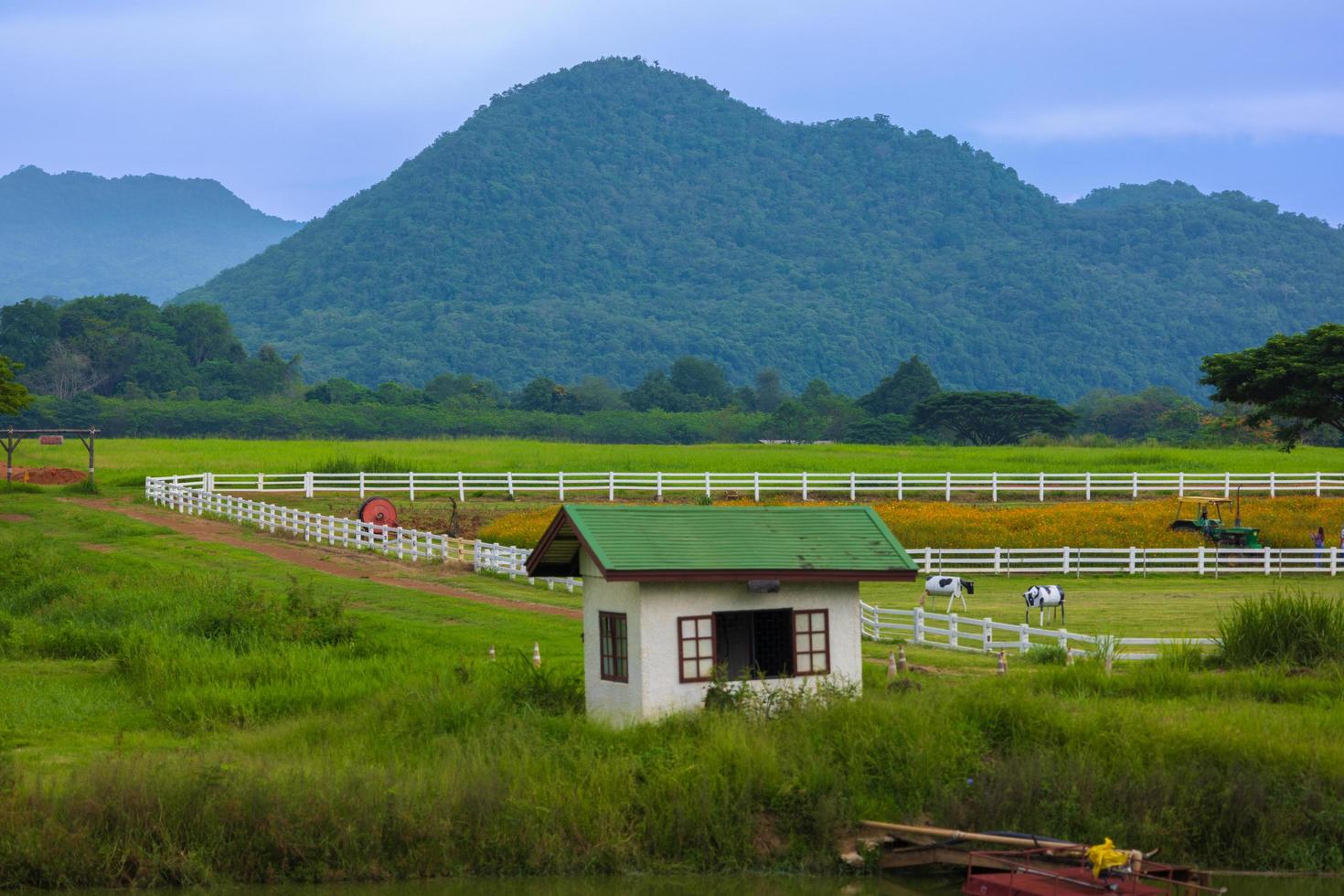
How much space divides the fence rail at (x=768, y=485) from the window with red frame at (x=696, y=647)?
35133 millimetres

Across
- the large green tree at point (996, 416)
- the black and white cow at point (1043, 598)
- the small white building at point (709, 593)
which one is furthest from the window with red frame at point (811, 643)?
the large green tree at point (996, 416)

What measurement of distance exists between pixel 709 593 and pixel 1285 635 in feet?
33.9

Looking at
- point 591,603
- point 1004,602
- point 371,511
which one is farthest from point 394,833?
point 371,511

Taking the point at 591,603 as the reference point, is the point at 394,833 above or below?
below

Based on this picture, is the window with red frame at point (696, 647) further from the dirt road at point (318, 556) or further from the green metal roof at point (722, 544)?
the dirt road at point (318, 556)

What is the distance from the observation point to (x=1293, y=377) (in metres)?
50.7

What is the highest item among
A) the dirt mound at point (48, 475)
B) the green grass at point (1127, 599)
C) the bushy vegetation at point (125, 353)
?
the bushy vegetation at point (125, 353)

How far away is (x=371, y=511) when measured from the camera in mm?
50156


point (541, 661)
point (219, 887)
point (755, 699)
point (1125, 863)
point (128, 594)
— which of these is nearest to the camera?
point (1125, 863)

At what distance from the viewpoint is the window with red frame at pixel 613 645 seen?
21938 mm

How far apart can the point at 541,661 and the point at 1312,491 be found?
41.8 m

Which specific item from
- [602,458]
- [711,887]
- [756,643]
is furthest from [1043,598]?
[602,458]

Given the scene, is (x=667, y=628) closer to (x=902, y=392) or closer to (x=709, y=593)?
(x=709, y=593)

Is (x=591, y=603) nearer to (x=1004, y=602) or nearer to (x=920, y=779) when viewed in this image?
(x=920, y=779)
